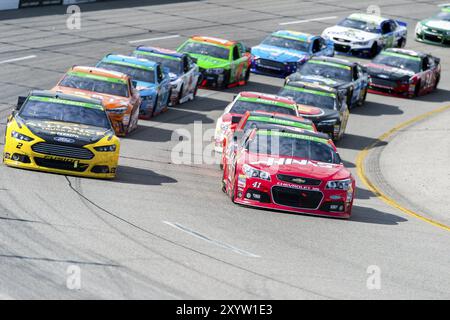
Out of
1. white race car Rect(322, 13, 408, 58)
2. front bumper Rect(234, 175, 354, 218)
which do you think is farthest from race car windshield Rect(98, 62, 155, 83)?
white race car Rect(322, 13, 408, 58)

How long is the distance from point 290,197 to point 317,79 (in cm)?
1412

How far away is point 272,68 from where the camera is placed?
37438 mm

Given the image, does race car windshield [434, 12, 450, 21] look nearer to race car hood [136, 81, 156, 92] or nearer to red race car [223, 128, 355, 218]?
race car hood [136, 81, 156, 92]

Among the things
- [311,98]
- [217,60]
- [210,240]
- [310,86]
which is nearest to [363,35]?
[217,60]

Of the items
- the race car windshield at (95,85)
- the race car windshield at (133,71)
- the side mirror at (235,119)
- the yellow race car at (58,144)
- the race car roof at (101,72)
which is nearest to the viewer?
the yellow race car at (58,144)

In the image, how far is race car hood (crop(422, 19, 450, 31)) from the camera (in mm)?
47438

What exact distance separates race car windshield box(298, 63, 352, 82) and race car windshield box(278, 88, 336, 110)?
424 cm

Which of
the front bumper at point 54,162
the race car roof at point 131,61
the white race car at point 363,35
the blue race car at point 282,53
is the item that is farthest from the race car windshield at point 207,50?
the front bumper at point 54,162

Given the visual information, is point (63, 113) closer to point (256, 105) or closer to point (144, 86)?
point (256, 105)

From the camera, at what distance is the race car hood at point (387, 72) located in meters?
37.2

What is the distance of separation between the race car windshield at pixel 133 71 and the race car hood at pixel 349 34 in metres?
14.9

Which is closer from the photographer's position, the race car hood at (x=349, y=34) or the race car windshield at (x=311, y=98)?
the race car windshield at (x=311, y=98)

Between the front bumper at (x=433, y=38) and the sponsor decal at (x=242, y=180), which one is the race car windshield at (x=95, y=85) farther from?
the front bumper at (x=433, y=38)
